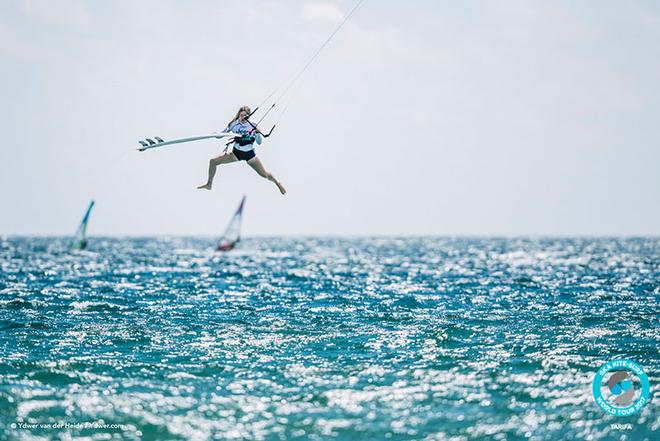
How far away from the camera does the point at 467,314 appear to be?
93.5ft

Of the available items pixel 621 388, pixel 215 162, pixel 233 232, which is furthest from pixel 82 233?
pixel 621 388

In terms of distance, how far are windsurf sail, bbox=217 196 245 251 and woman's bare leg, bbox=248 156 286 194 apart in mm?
68452

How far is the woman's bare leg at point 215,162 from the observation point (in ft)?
61.3

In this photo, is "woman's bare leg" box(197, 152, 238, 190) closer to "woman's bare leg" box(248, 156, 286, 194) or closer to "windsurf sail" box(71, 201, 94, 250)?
"woman's bare leg" box(248, 156, 286, 194)

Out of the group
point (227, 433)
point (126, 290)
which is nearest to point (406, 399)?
point (227, 433)

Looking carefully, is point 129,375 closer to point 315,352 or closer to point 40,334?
point 315,352

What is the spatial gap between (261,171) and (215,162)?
1338mm

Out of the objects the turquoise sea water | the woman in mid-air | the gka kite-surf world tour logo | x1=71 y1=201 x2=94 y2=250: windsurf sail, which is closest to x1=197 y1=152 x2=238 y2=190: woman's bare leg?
the woman in mid-air

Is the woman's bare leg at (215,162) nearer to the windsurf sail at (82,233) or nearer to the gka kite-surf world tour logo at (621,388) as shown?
the gka kite-surf world tour logo at (621,388)

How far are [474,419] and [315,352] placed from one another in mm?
7057

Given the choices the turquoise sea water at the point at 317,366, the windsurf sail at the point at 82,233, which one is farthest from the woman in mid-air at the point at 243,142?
the windsurf sail at the point at 82,233

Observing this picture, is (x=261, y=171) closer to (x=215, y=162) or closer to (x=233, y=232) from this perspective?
(x=215, y=162)

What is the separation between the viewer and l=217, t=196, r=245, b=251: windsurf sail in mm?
88750

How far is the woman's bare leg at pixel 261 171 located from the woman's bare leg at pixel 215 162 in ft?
1.61
